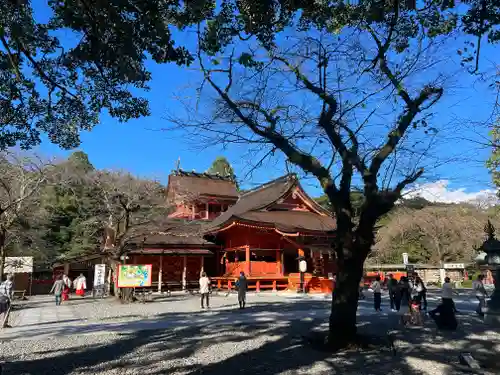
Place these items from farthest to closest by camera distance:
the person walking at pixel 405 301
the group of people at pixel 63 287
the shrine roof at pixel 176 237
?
the shrine roof at pixel 176 237 < the group of people at pixel 63 287 < the person walking at pixel 405 301

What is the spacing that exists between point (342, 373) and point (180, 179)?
92.0 ft

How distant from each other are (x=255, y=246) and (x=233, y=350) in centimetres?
1641

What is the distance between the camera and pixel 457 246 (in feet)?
108

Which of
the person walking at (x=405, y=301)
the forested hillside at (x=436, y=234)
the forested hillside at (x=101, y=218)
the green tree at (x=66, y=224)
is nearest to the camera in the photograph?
the person walking at (x=405, y=301)

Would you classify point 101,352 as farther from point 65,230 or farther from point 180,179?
point 65,230

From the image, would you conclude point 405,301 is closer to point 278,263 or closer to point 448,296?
point 448,296

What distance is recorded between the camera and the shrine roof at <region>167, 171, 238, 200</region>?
3186cm

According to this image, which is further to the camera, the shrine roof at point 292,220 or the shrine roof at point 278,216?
the shrine roof at point 278,216

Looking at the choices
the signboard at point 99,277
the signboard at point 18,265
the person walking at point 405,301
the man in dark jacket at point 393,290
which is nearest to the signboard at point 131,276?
the signboard at point 99,277

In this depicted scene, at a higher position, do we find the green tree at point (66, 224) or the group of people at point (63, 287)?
the green tree at point (66, 224)

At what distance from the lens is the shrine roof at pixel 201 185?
31859 mm

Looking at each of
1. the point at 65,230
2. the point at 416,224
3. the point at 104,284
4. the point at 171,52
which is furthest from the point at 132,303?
the point at 416,224

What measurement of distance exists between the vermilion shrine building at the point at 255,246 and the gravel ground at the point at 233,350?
10983 millimetres

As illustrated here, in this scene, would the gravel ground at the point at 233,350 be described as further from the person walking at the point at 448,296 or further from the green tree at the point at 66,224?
the green tree at the point at 66,224
